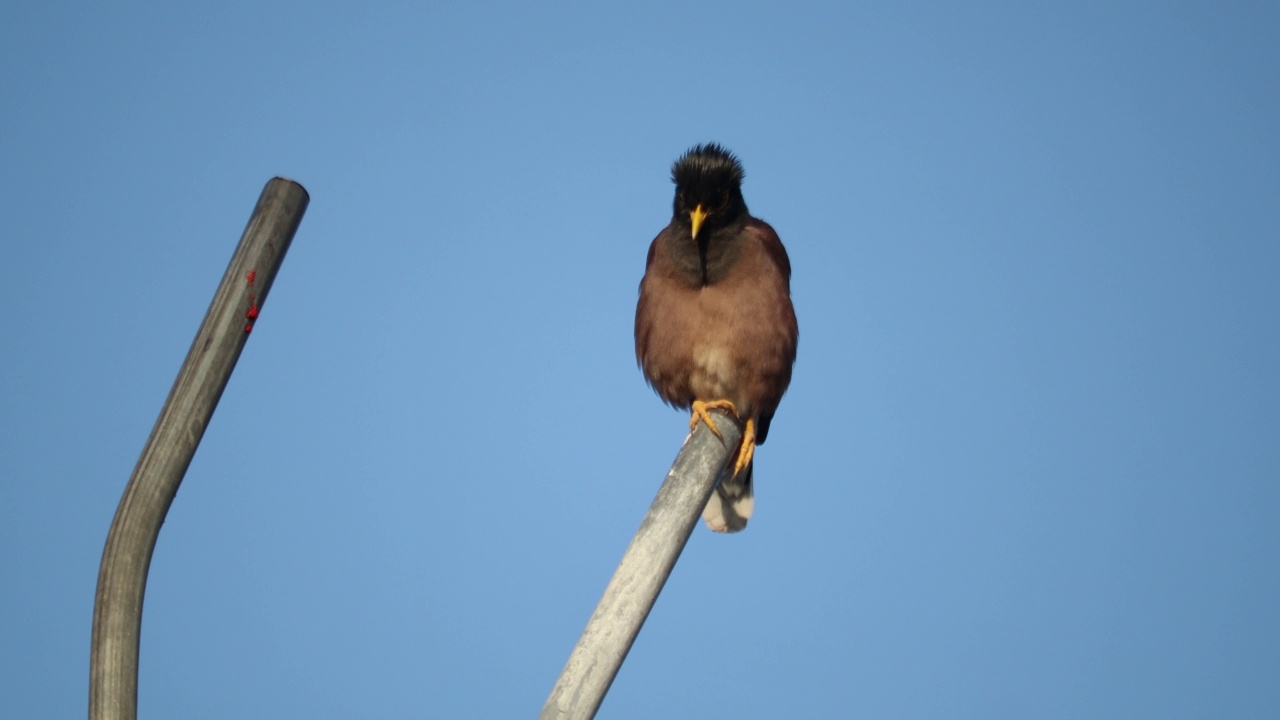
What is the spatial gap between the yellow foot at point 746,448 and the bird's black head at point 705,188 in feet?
1.88

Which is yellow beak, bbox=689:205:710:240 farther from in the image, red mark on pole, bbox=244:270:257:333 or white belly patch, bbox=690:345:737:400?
red mark on pole, bbox=244:270:257:333

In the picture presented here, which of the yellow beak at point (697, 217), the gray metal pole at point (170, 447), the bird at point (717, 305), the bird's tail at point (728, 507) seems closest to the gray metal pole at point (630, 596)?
the gray metal pole at point (170, 447)

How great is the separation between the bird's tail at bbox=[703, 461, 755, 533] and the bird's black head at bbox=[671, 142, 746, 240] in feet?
2.45

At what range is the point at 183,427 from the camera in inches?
78.1

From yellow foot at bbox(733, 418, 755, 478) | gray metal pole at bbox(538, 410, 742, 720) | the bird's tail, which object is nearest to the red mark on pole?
gray metal pole at bbox(538, 410, 742, 720)

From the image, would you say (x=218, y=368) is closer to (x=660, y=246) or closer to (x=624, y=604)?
(x=624, y=604)

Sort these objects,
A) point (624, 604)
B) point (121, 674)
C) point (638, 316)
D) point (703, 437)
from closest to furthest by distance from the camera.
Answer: point (121, 674), point (624, 604), point (703, 437), point (638, 316)

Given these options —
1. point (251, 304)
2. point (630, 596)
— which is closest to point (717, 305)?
point (630, 596)

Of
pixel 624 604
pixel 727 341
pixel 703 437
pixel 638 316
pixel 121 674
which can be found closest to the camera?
pixel 121 674

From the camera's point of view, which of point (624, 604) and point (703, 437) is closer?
point (624, 604)

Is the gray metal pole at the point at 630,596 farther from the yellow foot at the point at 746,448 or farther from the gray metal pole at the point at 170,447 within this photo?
the yellow foot at the point at 746,448

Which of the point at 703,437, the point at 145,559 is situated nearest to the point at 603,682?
the point at 703,437

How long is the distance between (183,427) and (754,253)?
1.79 metres

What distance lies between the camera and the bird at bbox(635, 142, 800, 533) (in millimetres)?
3240
